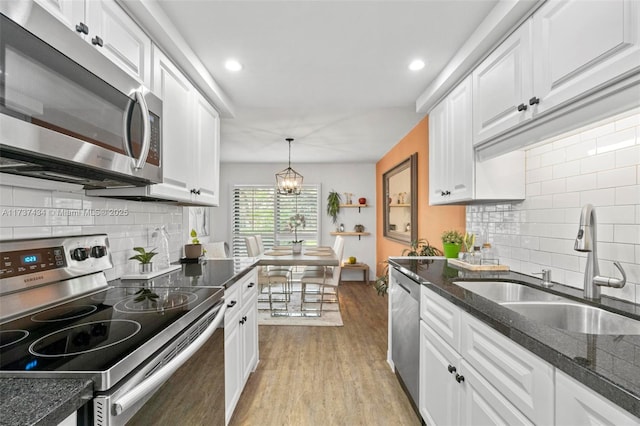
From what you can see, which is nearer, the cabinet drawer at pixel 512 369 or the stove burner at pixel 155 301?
the cabinet drawer at pixel 512 369

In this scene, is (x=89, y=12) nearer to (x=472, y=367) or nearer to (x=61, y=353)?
(x=61, y=353)

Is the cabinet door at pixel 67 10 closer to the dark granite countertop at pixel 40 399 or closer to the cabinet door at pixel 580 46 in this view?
the dark granite countertop at pixel 40 399

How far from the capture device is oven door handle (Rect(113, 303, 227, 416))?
2.50 feet

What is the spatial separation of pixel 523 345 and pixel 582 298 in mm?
654

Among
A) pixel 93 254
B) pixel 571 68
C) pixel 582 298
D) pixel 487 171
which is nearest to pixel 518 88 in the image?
pixel 571 68

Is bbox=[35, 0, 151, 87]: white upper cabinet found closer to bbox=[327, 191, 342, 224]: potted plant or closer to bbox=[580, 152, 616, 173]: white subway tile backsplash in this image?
bbox=[580, 152, 616, 173]: white subway tile backsplash

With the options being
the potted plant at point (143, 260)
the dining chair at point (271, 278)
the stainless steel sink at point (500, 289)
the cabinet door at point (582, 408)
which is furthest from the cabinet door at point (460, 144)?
the dining chair at point (271, 278)

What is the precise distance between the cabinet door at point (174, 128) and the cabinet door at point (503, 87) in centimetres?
184

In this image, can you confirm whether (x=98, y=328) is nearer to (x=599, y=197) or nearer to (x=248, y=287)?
(x=248, y=287)

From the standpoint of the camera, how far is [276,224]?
659 cm

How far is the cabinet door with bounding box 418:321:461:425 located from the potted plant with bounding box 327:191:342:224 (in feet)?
15.0

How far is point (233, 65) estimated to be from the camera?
90.5 inches

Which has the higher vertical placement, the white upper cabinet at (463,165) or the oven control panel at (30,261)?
the white upper cabinet at (463,165)

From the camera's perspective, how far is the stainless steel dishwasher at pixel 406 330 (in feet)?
6.54
